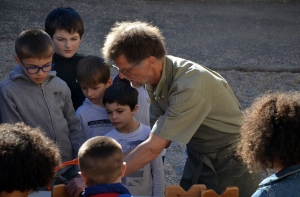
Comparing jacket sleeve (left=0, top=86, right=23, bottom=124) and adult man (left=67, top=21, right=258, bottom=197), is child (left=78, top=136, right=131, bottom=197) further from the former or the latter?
jacket sleeve (left=0, top=86, right=23, bottom=124)

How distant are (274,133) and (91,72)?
1689mm

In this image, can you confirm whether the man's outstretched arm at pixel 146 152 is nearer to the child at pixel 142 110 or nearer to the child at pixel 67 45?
the child at pixel 142 110

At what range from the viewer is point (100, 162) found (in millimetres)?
2111

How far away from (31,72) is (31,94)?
0.15 meters

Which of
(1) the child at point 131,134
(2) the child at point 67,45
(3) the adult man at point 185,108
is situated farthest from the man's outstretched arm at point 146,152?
(2) the child at point 67,45

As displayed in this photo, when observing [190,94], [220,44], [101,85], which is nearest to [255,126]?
[190,94]

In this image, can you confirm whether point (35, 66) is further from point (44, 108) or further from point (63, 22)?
point (63, 22)

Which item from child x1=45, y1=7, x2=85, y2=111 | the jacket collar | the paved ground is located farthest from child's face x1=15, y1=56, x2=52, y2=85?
the paved ground

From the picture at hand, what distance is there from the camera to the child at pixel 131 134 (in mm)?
3299

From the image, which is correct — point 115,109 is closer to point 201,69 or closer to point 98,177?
point 201,69

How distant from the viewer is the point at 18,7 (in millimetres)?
10117

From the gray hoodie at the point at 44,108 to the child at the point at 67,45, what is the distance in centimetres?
42

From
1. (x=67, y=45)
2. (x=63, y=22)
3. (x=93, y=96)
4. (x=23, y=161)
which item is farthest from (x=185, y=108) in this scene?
(x=63, y=22)

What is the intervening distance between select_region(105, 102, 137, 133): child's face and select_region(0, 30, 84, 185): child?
22cm
